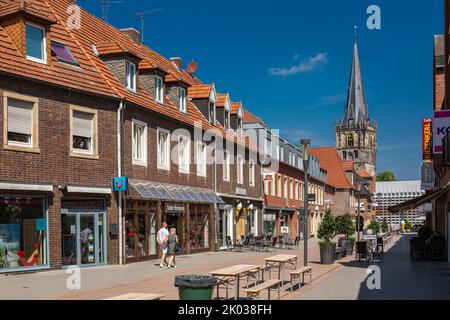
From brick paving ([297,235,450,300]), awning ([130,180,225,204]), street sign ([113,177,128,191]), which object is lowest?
brick paving ([297,235,450,300])

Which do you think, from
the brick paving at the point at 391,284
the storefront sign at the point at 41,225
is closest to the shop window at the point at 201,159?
the brick paving at the point at 391,284

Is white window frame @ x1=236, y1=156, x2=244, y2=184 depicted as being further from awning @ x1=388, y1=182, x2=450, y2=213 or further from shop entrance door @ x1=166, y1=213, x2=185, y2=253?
awning @ x1=388, y1=182, x2=450, y2=213

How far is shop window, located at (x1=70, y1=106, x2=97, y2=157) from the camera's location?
2011 centimetres

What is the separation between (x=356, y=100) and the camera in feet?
430

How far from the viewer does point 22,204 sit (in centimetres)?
1827

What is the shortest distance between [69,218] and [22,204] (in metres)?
2.08

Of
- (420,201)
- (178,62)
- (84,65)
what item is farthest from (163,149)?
(178,62)

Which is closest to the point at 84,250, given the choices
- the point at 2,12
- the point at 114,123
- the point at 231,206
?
the point at 114,123

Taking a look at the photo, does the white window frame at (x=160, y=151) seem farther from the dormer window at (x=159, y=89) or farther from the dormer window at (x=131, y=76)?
the dormer window at (x=131, y=76)

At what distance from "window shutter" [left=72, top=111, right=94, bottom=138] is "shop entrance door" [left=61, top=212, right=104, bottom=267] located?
269cm

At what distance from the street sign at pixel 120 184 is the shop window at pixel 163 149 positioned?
14.0 feet

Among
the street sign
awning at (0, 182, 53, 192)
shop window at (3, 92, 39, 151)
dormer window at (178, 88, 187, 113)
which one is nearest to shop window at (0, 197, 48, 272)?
awning at (0, 182, 53, 192)

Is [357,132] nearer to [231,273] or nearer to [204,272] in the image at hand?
[204,272]
